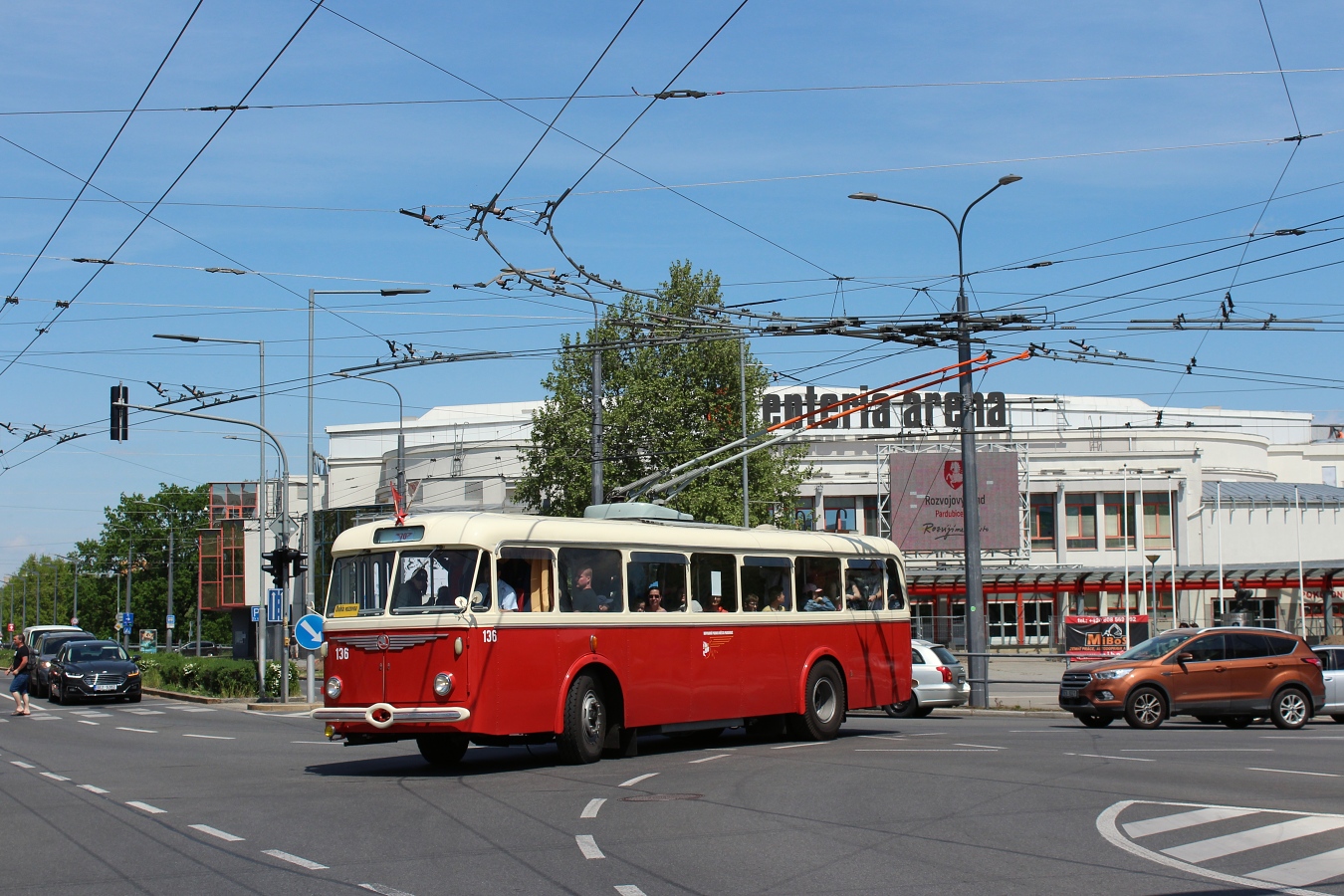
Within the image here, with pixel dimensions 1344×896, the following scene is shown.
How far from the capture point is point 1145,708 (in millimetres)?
22734

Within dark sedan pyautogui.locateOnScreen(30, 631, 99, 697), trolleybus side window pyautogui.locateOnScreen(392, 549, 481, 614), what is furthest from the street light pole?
dark sedan pyautogui.locateOnScreen(30, 631, 99, 697)

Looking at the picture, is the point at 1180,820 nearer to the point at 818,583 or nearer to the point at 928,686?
the point at 818,583

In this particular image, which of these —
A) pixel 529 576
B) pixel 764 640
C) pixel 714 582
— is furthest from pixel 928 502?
pixel 529 576

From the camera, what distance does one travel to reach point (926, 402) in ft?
278

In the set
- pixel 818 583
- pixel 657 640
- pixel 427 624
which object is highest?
pixel 818 583

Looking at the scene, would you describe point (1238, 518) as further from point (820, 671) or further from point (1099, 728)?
point (820, 671)

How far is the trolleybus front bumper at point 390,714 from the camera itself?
14211 millimetres

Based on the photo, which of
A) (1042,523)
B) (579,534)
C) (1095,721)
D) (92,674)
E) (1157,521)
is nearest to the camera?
(579,534)

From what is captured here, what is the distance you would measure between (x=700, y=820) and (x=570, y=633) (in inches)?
192

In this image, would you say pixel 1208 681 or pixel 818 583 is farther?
pixel 1208 681

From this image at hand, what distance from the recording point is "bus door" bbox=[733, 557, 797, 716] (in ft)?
59.5

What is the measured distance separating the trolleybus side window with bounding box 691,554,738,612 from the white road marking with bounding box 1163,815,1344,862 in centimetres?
823

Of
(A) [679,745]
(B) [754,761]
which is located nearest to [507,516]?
(B) [754,761]

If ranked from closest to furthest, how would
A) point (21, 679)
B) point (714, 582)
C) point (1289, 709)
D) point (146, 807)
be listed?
1. point (146, 807)
2. point (714, 582)
3. point (1289, 709)
4. point (21, 679)
